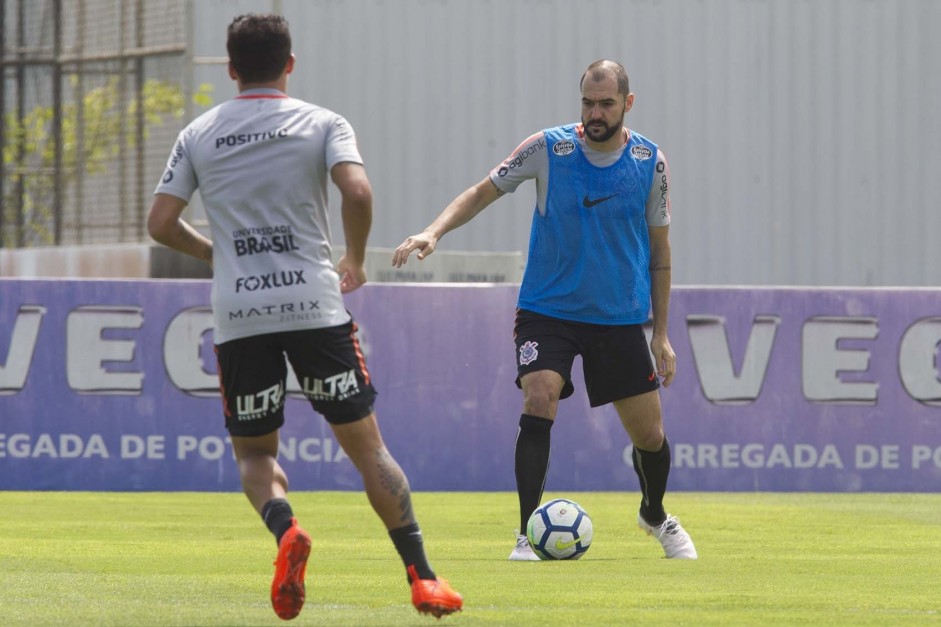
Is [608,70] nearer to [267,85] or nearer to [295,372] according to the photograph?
[267,85]

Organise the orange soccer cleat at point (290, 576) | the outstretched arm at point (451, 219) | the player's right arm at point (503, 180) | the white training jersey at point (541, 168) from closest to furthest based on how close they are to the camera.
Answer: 1. the orange soccer cleat at point (290, 576)
2. the outstretched arm at point (451, 219)
3. the player's right arm at point (503, 180)
4. the white training jersey at point (541, 168)

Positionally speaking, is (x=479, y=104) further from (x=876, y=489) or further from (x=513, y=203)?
(x=876, y=489)

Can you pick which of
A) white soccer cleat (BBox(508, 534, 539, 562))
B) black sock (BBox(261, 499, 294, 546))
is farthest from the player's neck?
white soccer cleat (BBox(508, 534, 539, 562))

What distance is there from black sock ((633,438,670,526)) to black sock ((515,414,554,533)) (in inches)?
19.9

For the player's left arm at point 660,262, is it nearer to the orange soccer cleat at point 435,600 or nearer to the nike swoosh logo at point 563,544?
the nike swoosh logo at point 563,544

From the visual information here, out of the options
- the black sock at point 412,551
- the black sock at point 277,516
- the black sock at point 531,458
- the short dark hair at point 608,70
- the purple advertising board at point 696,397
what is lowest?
the purple advertising board at point 696,397

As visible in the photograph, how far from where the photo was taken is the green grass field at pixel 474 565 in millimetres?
6160

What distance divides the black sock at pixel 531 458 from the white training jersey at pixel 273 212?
7.99ft

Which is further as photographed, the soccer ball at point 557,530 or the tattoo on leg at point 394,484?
the soccer ball at point 557,530

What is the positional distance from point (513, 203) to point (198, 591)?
1524 cm

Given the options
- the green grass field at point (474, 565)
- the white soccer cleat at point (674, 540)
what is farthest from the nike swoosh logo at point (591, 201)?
the green grass field at point (474, 565)

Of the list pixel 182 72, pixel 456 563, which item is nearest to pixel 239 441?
pixel 456 563

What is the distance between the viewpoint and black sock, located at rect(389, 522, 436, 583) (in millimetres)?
5672

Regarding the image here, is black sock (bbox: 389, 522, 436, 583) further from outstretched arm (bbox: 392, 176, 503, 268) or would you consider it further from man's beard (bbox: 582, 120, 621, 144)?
man's beard (bbox: 582, 120, 621, 144)
